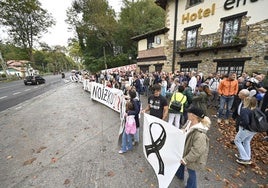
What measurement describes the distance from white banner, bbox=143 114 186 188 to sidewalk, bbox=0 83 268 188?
58 centimetres

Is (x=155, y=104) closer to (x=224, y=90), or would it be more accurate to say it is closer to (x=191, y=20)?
(x=224, y=90)

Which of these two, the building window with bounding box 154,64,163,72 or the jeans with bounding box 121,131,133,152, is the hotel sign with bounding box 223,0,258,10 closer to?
the building window with bounding box 154,64,163,72

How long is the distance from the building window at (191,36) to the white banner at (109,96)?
9616 mm

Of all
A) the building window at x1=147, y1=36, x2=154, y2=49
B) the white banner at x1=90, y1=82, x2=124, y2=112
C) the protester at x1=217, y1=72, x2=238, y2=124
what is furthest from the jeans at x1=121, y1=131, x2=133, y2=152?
the building window at x1=147, y1=36, x2=154, y2=49

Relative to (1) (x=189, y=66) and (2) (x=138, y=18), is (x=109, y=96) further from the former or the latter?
(2) (x=138, y=18)

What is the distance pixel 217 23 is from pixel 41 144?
13.9 m

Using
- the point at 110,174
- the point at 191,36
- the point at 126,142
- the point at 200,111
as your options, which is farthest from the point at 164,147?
the point at 191,36

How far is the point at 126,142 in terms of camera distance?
3.85 metres

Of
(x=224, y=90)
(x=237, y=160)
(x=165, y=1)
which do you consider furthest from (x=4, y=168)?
(x=165, y=1)

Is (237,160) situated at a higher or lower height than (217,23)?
lower

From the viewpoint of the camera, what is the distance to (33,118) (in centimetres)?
659

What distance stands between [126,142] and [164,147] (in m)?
1.75

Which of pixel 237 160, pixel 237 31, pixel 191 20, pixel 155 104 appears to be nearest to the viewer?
pixel 237 160

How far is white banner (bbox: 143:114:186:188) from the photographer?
2096mm
